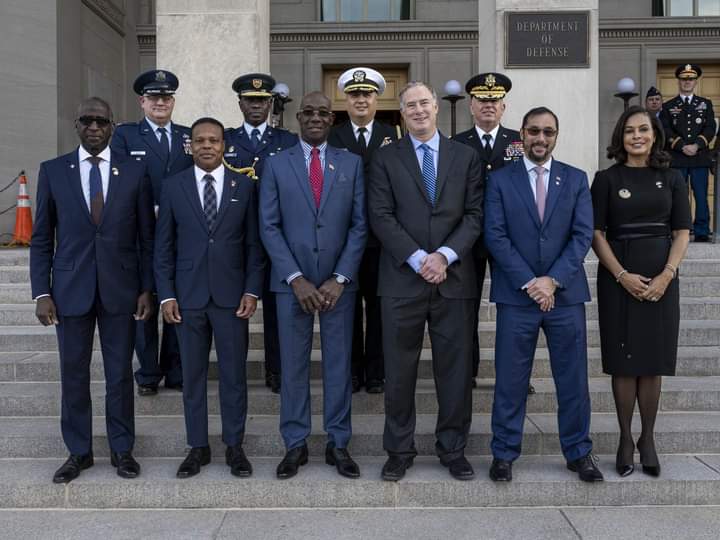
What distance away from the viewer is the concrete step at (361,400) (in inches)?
213

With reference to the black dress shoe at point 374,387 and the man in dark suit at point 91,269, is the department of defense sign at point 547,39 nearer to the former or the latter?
the black dress shoe at point 374,387

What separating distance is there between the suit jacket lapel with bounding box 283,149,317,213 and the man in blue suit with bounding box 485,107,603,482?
1046mm

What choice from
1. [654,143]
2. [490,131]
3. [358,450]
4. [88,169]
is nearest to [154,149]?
[88,169]

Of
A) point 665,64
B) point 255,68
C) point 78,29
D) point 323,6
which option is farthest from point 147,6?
point 665,64

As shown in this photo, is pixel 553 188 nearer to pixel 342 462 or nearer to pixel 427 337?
pixel 342 462

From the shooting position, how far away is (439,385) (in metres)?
4.50

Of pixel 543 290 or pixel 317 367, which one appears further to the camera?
pixel 317 367

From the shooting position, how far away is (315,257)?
4469 mm

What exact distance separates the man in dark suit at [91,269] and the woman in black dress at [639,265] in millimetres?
2757

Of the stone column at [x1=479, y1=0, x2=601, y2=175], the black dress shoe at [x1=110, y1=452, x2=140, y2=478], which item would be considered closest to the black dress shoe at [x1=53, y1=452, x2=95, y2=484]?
the black dress shoe at [x1=110, y1=452, x2=140, y2=478]

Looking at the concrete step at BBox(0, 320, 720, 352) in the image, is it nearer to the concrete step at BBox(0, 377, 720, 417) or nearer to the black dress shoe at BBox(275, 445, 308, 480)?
the concrete step at BBox(0, 377, 720, 417)

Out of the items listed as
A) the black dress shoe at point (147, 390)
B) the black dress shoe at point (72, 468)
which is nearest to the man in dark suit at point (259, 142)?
the black dress shoe at point (147, 390)

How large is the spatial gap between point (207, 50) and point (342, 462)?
5606 mm

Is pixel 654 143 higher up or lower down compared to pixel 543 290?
higher up
